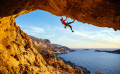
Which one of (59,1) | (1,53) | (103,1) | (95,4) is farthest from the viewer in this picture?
(1,53)

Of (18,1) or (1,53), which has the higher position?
(18,1)

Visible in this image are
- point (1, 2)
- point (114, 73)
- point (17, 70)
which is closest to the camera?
point (1, 2)

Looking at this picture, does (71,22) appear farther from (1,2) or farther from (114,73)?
(114,73)

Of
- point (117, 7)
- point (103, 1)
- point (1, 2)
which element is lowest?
point (117, 7)

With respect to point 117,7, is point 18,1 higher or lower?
higher

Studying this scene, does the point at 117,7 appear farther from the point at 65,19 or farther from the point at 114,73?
the point at 114,73

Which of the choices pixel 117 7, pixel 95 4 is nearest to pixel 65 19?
pixel 95 4

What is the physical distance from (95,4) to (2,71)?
7.75 m

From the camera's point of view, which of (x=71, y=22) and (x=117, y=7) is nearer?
(x=117, y=7)

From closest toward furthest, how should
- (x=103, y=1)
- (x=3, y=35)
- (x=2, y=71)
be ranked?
(x=103, y=1)
(x=2, y=71)
(x=3, y=35)

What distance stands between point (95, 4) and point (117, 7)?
99 centimetres

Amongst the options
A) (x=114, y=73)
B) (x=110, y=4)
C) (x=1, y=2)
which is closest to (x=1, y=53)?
(x=1, y=2)

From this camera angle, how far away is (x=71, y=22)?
6.24 m

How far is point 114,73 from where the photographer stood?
43.4m
